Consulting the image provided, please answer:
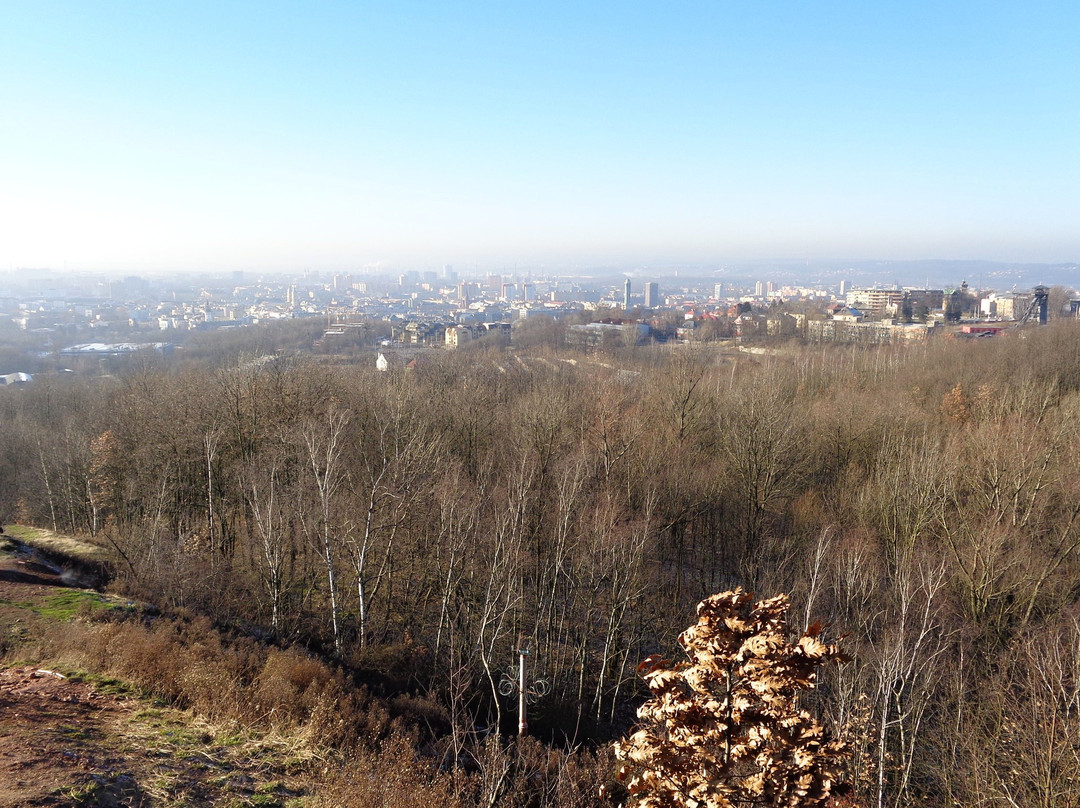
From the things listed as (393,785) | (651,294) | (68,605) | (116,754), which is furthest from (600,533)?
(651,294)

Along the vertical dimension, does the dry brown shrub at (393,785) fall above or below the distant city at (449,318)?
below

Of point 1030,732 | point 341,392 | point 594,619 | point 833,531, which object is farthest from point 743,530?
point 341,392

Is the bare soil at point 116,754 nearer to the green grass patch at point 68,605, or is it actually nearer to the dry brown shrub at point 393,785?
the dry brown shrub at point 393,785

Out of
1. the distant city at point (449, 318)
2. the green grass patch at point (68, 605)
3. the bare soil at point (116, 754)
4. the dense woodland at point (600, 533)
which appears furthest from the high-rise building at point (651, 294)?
the bare soil at point (116, 754)

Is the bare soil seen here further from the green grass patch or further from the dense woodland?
the dense woodland

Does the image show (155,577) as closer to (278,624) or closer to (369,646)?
(278,624)

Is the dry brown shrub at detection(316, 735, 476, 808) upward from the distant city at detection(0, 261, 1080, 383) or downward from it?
downward

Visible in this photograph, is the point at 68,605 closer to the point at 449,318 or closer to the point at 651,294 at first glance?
the point at 449,318

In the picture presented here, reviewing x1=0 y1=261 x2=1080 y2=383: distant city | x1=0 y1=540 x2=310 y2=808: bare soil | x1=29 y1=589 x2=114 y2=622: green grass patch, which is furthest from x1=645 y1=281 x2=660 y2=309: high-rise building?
x1=0 y1=540 x2=310 y2=808: bare soil
